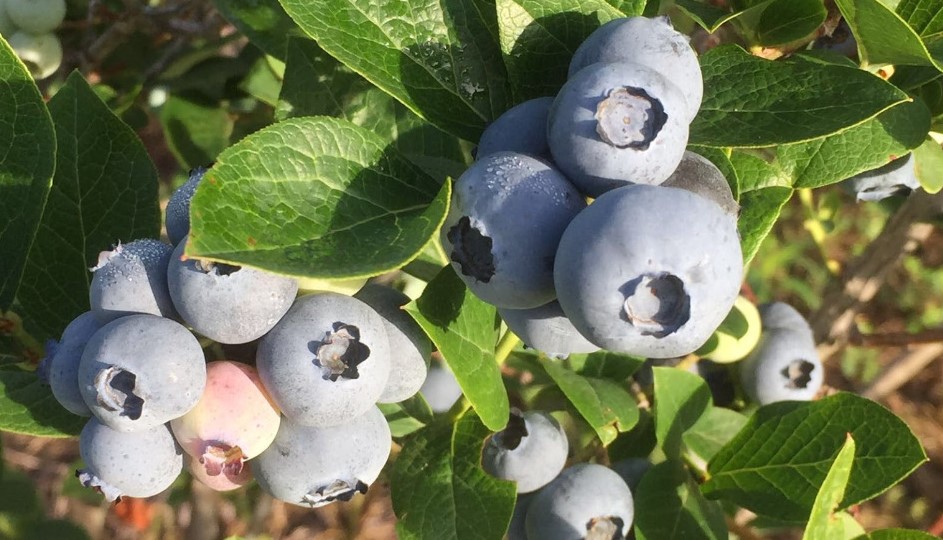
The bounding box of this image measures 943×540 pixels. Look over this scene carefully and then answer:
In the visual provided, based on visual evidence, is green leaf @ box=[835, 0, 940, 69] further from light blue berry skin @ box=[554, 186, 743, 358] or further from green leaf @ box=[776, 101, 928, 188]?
light blue berry skin @ box=[554, 186, 743, 358]

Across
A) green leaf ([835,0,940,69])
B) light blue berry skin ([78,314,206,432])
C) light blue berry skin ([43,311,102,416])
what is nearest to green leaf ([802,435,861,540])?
green leaf ([835,0,940,69])

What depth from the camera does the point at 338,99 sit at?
1326mm

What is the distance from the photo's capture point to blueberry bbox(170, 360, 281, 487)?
3.19ft

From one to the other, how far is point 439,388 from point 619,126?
0.83 meters

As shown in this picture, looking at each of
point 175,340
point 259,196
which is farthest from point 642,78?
point 175,340

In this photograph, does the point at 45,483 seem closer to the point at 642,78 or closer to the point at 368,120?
the point at 368,120

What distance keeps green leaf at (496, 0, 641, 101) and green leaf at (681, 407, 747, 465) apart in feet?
2.37

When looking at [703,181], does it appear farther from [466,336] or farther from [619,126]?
[466,336]

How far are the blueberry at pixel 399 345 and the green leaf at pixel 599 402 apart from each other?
0.29m

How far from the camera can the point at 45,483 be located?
340cm

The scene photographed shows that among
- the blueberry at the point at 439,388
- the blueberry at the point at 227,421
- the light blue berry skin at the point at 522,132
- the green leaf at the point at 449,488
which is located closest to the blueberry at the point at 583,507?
the green leaf at the point at 449,488

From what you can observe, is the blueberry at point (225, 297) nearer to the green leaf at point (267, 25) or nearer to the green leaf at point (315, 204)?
the green leaf at point (315, 204)

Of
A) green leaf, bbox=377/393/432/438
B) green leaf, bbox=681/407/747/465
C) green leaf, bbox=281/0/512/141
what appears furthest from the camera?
green leaf, bbox=681/407/747/465

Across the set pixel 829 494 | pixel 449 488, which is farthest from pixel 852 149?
pixel 449 488
